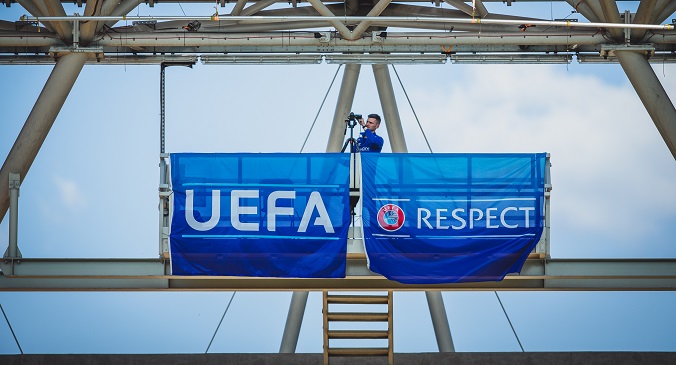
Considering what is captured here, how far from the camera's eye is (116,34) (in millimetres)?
27375

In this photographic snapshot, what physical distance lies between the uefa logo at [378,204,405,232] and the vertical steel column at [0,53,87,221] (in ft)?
26.3

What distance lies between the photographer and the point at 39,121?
26.2 m

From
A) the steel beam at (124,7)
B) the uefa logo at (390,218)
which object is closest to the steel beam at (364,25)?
the steel beam at (124,7)

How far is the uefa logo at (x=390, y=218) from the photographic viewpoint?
869 inches

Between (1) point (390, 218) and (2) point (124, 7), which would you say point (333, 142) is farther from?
(1) point (390, 218)

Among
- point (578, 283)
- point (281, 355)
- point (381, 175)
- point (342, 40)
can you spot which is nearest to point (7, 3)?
point (342, 40)

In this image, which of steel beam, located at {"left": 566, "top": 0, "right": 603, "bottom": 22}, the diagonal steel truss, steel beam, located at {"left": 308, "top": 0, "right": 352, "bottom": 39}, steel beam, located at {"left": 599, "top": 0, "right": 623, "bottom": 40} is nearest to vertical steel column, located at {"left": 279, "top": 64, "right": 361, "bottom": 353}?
the diagonal steel truss

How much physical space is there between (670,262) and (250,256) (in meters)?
7.58

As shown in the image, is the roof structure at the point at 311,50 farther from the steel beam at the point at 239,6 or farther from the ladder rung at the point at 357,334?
the ladder rung at the point at 357,334

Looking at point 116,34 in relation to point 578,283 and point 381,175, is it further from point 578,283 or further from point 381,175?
point 578,283

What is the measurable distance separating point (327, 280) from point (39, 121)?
747 centimetres

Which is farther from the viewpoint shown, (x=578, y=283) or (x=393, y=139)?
(x=393, y=139)

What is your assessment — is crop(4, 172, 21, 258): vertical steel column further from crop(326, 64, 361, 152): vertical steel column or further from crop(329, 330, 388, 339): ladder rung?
crop(326, 64, 361, 152): vertical steel column

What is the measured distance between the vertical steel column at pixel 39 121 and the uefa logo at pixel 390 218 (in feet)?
26.3
